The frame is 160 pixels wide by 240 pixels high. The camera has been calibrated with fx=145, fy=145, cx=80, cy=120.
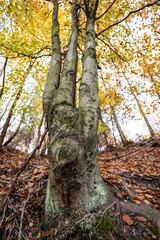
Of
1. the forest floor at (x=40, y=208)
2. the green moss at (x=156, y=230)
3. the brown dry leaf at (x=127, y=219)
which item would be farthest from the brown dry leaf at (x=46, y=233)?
the green moss at (x=156, y=230)

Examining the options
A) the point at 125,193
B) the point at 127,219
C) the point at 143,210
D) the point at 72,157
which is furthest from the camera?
the point at 125,193

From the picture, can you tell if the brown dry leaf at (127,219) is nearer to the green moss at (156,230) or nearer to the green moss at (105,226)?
the green moss at (105,226)

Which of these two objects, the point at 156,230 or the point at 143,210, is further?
the point at 143,210

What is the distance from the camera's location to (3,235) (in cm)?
152

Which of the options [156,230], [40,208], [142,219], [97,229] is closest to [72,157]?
[97,229]

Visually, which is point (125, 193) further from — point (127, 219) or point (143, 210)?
point (127, 219)

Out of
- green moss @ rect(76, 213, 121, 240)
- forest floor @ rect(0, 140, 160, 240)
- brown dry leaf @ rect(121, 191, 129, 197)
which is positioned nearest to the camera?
green moss @ rect(76, 213, 121, 240)

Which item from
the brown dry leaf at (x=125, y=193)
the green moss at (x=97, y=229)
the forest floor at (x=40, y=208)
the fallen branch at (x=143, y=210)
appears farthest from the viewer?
the brown dry leaf at (x=125, y=193)

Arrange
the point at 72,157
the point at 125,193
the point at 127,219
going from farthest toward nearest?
the point at 125,193
the point at 127,219
the point at 72,157

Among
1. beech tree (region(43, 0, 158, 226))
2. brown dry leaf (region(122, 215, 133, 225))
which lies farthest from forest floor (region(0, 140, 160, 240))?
beech tree (region(43, 0, 158, 226))

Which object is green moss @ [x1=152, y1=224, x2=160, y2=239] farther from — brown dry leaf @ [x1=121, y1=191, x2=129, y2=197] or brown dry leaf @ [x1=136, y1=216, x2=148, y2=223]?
brown dry leaf @ [x1=121, y1=191, x2=129, y2=197]

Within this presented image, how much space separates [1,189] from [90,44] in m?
2.79

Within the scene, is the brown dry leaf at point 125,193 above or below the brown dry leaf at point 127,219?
above

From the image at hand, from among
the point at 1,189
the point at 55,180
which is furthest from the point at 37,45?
the point at 55,180
